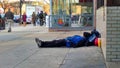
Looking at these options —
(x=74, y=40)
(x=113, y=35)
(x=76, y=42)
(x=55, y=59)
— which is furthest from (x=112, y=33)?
(x=74, y=40)

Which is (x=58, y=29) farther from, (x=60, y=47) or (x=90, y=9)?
(x=60, y=47)

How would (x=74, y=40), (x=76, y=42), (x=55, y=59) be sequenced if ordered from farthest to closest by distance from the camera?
(x=74, y=40), (x=76, y=42), (x=55, y=59)

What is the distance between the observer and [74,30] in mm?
28141

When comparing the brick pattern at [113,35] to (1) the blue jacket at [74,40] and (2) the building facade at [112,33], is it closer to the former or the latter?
(2) the building facade at [112,33]

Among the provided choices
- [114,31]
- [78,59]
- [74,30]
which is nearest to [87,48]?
[78,59]

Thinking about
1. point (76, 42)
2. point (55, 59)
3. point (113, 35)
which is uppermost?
point (113, 35)

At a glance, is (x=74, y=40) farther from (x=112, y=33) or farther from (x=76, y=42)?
(x=112, y=33)

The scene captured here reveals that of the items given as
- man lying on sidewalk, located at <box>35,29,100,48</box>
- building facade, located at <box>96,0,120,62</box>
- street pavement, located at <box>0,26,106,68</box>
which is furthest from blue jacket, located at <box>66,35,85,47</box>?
building facade, located at <box>96,0,120,62</box>

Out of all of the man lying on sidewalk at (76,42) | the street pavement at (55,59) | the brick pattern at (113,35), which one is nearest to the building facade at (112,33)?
the brick pattern at (113,35)

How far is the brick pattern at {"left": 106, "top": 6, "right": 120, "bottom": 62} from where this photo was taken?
10384 millimetres

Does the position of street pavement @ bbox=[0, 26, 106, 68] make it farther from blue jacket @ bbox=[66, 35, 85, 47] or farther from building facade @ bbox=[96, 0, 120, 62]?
blue jacket @ bbox=[66, 35, 85, 47]

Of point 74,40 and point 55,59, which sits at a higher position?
point 74,40

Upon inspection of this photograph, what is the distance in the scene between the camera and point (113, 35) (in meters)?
10.4

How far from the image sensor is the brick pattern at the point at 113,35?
10.4 metres
